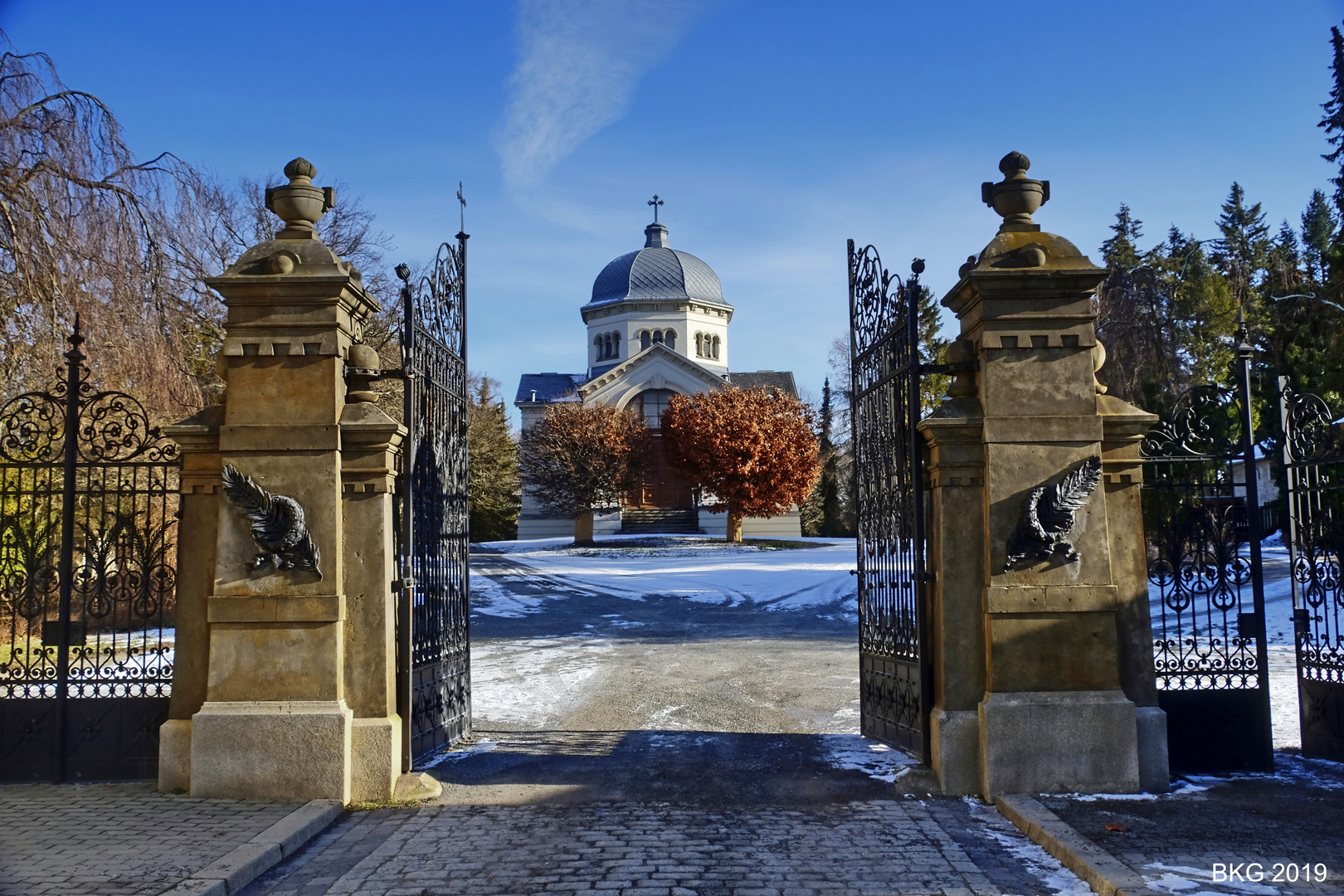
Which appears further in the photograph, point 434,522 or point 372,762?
point 434,522

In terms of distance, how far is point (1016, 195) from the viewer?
680 cm

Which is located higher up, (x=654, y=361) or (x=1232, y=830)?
(x=654, y=361)

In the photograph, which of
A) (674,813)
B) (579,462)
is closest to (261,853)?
(674,813)

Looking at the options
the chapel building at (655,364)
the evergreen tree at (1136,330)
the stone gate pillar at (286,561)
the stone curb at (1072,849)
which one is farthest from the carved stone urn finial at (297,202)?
the chapel building at (655,364)

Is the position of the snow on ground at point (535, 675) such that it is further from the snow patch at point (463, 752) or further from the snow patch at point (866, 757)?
the snow patch at point (866, 757)

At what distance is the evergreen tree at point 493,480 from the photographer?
4550cm

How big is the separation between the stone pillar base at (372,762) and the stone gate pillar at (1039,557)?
11.7ft

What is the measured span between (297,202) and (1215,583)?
23.1ft

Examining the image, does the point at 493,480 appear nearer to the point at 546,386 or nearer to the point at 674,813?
the point at 546,386

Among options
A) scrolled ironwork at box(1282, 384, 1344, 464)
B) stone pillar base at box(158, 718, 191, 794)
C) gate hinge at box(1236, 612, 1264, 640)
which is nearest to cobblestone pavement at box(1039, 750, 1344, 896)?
gate hinge at box(1236, 612, 1264, 640)

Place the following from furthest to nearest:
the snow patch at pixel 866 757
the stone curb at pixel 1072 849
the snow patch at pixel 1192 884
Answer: the snow patch at pixel 866 757, the stone curb at pixel 1072 849, the snow patch at pixel 1192 884

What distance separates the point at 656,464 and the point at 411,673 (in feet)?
123

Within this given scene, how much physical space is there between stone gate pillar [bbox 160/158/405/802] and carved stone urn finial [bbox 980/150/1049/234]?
4.39 meters

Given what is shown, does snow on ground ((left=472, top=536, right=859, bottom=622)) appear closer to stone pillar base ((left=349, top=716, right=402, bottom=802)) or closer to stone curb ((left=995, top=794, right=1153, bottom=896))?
stone curb ((left=995, top=794, right=1153, bottom=896))
